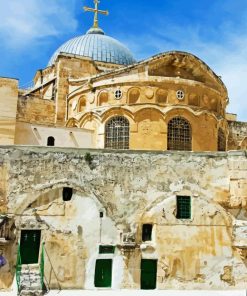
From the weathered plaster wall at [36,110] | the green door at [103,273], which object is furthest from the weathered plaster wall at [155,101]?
the green door at [103,273]

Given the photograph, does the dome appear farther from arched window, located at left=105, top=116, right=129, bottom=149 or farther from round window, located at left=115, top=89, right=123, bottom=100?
arched window, located at left=105, top=116, right=129, bottom=149

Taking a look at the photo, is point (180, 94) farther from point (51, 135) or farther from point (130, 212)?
point (130, 212)

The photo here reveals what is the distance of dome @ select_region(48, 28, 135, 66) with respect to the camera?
32.1m

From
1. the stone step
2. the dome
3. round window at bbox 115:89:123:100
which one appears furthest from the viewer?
the dome

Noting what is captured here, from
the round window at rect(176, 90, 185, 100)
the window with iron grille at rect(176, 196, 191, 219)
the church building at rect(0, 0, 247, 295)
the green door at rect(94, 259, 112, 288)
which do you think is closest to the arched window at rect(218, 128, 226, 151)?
the round window at rect(176, 90, 185, 100)

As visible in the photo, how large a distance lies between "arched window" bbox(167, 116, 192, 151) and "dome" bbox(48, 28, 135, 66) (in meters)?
11.1

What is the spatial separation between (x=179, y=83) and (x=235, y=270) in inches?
397

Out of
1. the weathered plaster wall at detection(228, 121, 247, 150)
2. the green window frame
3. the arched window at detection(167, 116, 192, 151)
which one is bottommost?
the green window frame

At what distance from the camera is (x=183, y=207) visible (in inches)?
663

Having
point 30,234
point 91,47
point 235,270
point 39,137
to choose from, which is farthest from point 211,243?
point 91,47

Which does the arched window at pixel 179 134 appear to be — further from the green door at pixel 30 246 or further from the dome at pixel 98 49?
the dome at pixel 98 49

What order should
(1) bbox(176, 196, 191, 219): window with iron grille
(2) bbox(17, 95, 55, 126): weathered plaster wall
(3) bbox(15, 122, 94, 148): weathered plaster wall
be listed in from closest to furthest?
(1) bbox(176, 196, 191, 219): window with iron grille
(3) bbox(15, 122, 94, 148): weathered plaster wall
(2) bbox(17, 95, 55, 126): weathered plaster wall

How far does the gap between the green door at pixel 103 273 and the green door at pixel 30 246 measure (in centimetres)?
219

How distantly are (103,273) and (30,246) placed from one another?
2779 mm
